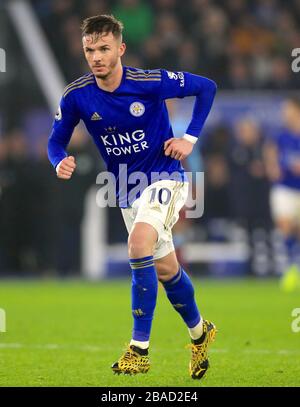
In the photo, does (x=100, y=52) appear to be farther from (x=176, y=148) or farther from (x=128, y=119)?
(x=176, y=148)

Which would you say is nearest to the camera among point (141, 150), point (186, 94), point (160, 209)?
point (160, 209)

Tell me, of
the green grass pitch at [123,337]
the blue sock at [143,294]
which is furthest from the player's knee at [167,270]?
the green grass pitch at [123,337]

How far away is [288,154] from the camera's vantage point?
14172 millimetres

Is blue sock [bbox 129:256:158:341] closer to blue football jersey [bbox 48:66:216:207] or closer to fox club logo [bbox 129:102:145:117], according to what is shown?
blue football jersey [bbox 48:66:216:207]

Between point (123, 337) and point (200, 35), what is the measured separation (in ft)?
27.4

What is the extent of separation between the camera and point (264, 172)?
14406mm

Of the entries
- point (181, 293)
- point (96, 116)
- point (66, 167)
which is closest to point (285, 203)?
point (181, 293)

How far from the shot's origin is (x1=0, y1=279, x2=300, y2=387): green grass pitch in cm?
591

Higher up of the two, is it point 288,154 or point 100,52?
point 100,52

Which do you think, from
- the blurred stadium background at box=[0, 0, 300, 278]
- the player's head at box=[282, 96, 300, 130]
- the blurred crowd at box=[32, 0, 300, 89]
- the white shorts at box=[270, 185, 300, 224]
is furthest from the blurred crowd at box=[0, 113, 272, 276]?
the blurred crowd at box=[32, 0, 300, 89]

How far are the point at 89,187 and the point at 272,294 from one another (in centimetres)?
358

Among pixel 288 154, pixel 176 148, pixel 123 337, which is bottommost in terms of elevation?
pixel 123 337

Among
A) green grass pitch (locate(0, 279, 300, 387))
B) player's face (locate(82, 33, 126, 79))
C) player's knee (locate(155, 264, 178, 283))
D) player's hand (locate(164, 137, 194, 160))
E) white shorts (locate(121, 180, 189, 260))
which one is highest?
player's face (locate(82, 33, 126, 79))

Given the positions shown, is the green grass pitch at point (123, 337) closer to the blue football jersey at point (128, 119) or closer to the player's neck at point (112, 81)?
the blue football jersey at point (128, 119)
